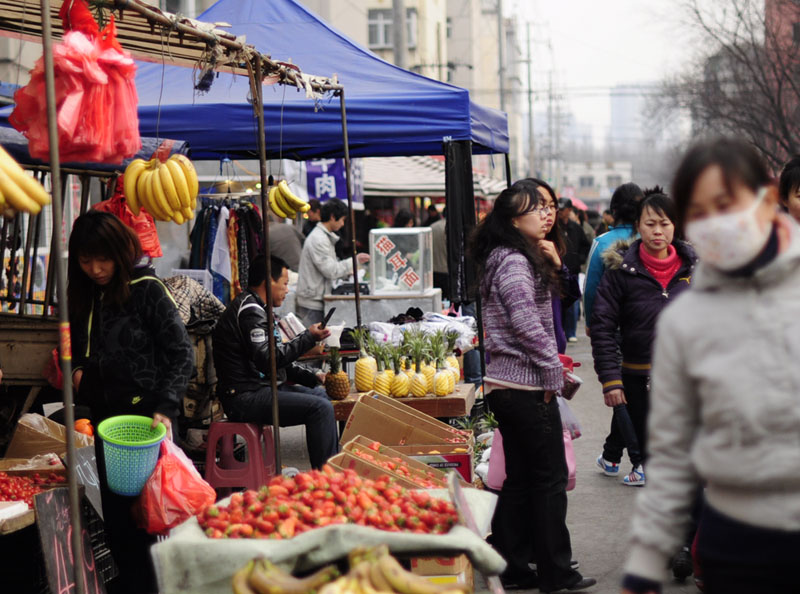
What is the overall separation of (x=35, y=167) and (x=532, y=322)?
12.8 feet

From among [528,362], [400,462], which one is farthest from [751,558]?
[400,462]

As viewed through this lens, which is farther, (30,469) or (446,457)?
(446,457)

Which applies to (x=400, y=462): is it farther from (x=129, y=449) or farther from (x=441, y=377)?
(x=441, y=377)

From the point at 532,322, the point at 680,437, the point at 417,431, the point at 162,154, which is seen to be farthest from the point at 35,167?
→ the point at 680,437

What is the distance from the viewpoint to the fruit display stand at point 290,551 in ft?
→ 10.8

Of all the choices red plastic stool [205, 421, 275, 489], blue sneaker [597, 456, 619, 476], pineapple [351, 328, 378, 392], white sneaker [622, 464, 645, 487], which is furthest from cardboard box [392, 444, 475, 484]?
blue sneaker [597, 456, 619, 476]

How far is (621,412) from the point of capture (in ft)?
24.3

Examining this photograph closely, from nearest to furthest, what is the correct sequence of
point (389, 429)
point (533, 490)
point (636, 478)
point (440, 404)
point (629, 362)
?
1. point (533, 490)
2. point (629, 362)
3. point (389, 429)
4. point (440, 404)
5. point (636, 478)

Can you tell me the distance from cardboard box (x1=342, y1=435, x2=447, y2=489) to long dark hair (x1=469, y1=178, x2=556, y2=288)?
1046mm

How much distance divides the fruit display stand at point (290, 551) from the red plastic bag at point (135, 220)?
404 centimetres

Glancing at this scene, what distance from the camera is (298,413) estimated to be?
684 centimetres

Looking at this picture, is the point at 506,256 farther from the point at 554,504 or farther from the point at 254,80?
the point at 254,80

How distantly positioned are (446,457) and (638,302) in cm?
147

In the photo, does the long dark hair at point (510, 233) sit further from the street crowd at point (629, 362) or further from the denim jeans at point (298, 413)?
the denim jeans at point (298, 413)
